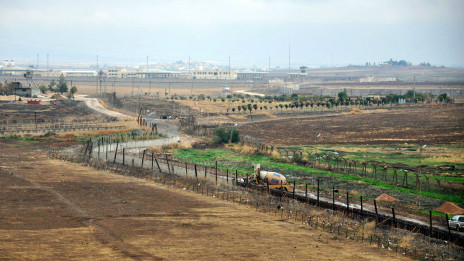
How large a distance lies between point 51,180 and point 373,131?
120 feet

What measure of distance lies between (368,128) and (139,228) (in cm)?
4404

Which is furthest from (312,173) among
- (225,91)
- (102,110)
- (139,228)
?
(225,91)

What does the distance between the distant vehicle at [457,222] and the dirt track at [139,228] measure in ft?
15.7

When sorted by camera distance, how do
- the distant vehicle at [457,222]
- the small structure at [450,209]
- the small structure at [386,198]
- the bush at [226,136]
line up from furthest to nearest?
1. the bush at [226,136]
2. the small structure at [386,198]
3. the small structure at [450,209]
4. the distant vehicle at [457,222]

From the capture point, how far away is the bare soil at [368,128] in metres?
51.0

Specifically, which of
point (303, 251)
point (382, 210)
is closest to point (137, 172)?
point (382, 210)

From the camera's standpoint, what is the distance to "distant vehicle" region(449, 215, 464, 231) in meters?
21.4

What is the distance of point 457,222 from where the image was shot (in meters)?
21.5

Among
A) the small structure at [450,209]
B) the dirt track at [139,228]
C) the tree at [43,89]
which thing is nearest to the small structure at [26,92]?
the tree at [43,89]

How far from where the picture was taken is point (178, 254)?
1717 centimetres

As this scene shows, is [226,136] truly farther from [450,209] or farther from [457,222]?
[457,222]

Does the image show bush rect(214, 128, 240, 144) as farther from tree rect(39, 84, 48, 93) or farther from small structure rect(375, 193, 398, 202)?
tree rect(39, 84, 48, 93)

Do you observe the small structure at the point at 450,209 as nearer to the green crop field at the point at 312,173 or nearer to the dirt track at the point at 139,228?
the green crop field at the point at 312,173

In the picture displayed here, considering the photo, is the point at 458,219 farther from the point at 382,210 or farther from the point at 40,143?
the point at 40,143
